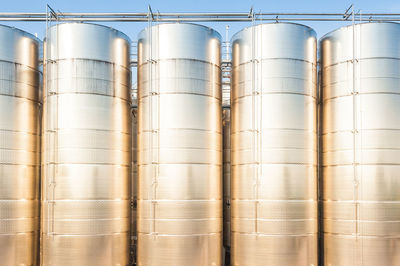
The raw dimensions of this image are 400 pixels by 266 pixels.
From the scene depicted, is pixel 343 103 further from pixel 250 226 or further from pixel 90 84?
pixel 90 84

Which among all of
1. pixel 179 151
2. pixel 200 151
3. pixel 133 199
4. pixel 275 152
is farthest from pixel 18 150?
pixel 275 152

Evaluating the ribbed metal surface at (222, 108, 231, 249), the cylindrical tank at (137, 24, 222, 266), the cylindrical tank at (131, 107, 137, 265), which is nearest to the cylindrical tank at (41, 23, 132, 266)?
the cylindrical tank at (137, 24, 222, 266)

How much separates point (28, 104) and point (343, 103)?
1844 cm

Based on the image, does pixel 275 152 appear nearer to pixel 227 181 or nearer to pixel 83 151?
pixel 227 181

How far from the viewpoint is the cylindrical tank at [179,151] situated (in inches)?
885

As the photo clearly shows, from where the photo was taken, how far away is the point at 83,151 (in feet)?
73.9

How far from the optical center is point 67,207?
73.3ft

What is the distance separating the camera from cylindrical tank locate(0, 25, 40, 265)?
23.1 metres

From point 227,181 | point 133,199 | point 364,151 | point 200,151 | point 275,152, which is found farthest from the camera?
point 227,181

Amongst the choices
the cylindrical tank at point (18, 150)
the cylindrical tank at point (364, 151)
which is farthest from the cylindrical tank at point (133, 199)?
Answer: the cylindrical tank at point (364, 151)

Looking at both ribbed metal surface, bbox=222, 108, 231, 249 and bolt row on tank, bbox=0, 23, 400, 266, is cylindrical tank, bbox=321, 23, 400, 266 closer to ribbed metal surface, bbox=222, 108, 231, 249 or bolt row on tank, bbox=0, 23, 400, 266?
bolt row on tank, bbox=0, 23, 400, 266

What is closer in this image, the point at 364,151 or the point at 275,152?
the point at 364,151

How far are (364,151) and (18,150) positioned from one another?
19560 millimetres

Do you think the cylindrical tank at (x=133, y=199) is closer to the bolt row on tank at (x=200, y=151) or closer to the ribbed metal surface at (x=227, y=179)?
the bolt row on tank at (x=200, y=151)
